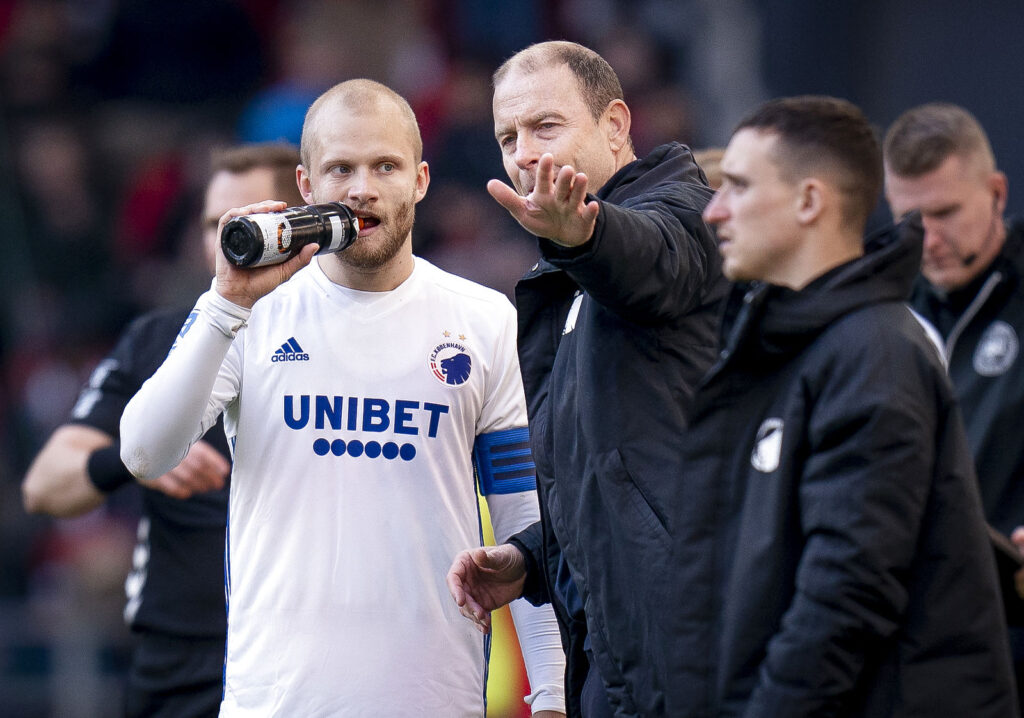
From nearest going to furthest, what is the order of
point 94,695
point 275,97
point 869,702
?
point 869,702 < point 94,695 < point 275,97

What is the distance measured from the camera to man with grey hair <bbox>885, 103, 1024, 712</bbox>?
4.29 m

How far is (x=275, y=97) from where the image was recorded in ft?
28.0

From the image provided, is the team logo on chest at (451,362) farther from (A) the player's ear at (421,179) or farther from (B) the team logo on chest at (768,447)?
(B) the team logo on chest at (768,447)

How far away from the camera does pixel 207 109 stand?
917 cm

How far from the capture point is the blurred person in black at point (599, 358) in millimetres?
2393

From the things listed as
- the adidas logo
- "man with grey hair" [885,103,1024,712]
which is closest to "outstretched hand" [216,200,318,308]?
the adidas logo

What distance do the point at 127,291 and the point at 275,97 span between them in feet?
5.52

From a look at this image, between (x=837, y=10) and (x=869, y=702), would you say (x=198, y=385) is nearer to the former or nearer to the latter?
(x=869, y=702)

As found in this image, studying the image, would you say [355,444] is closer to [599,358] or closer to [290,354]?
[290,354]

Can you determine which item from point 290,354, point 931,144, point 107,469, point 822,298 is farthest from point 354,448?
point 931,144

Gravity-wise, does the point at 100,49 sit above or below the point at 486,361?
above

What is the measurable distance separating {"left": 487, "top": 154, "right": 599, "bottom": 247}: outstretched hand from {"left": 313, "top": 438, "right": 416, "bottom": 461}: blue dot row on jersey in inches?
37.5

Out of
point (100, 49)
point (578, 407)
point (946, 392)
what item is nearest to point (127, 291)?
point (100, 49)

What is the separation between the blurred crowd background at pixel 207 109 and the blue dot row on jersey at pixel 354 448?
12.9ft
